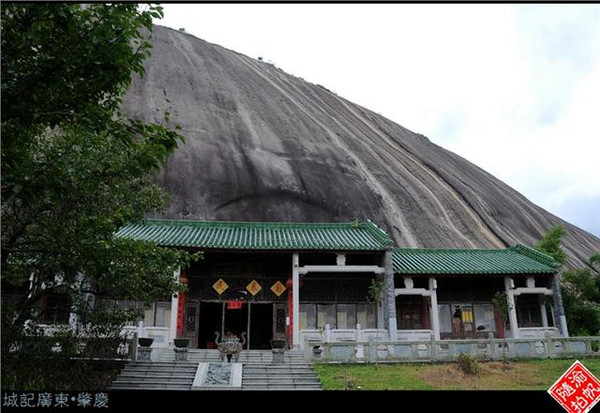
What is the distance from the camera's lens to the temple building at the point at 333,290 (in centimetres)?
1775

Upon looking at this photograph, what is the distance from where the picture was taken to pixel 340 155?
33.7 m

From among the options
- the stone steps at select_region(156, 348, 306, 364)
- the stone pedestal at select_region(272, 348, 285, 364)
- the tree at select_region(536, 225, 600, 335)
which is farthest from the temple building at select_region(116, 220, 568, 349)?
the stone pedestal at select_region(272, 348, 285, 364)

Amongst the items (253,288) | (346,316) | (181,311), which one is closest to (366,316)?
(346,316)

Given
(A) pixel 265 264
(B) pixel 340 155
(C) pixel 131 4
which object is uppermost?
(B) pixel 340 155

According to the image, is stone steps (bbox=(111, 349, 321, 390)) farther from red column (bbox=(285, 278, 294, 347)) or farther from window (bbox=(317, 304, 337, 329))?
window (bbox=(317, 304, 337, 329))

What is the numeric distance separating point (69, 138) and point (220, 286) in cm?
1096

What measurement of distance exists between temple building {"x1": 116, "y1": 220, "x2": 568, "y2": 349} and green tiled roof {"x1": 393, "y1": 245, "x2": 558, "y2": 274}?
0.17 feet

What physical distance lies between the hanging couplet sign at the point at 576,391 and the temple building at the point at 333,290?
34.9 ft

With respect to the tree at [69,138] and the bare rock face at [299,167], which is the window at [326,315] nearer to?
the bare rock face at [299,167]

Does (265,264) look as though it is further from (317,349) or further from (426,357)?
(426,357)

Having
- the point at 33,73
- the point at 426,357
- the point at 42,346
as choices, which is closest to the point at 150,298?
the point at 42,346

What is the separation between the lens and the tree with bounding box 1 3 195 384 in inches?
235

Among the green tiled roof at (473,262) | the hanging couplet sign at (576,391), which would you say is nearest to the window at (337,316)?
the green tiled roof at (473,262)

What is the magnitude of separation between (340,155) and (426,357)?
2105 cm
